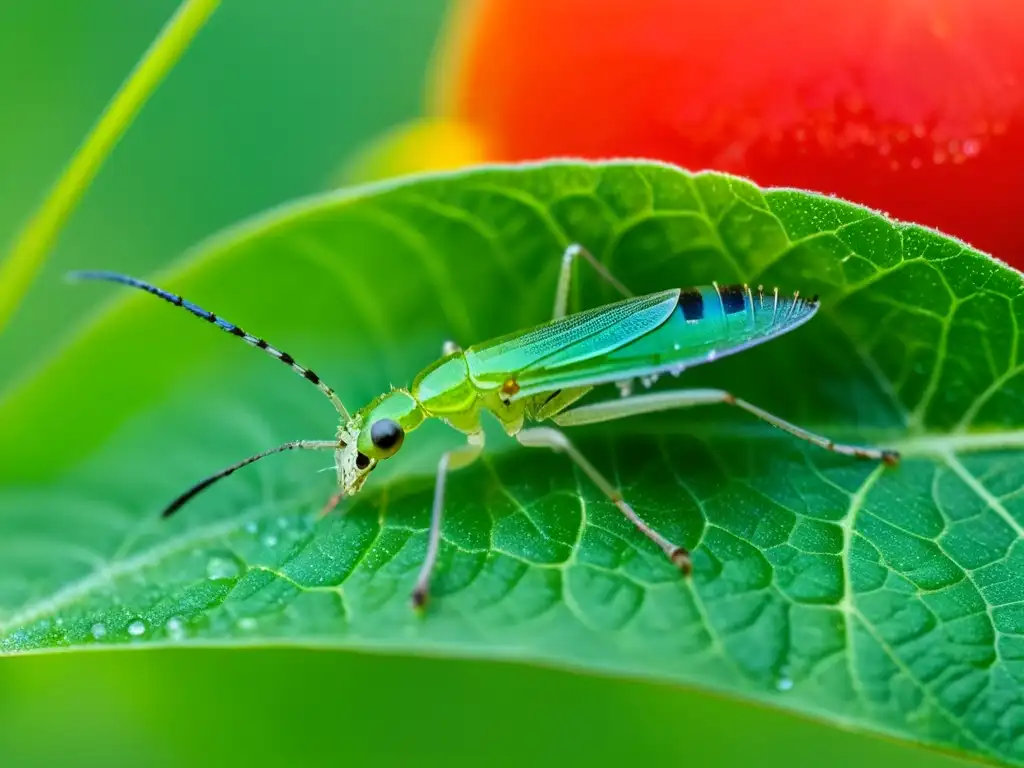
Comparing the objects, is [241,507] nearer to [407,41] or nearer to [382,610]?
[382,610]

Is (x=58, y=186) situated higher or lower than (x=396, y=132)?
lower

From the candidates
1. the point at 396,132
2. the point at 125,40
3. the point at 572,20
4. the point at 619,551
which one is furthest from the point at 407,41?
the point at 619,551

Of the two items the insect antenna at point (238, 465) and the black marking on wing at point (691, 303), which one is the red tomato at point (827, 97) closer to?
the black marking on wing at point (691, 303)

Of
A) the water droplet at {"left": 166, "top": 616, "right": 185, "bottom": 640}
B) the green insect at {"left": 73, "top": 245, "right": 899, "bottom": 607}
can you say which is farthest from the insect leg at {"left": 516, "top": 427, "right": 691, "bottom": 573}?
the water droplet at {"left": 166, "top": 616, "right": 185, "bottom": 640}

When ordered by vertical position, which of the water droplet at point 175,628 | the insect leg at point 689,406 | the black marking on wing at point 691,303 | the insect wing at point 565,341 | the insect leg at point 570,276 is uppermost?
the insect leg at point 570,276

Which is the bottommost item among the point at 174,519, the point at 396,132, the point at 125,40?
the point at 174,519

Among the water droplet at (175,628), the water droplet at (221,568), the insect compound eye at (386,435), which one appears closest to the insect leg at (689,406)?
the insect compound eye at (386,435)

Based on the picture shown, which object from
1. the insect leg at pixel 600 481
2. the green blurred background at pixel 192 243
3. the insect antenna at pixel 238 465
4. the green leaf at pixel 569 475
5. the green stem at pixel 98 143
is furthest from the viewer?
the green blurred background at pixel 192 243
